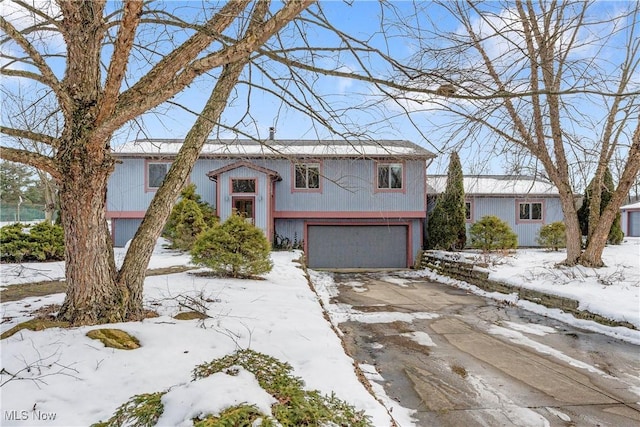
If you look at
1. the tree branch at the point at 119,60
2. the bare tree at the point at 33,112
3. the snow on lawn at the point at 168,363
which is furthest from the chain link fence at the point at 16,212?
the tree branch at the point at 119,60

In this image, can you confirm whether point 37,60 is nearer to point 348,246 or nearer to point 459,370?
point 459,370

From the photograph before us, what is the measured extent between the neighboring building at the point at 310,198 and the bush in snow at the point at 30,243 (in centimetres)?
592

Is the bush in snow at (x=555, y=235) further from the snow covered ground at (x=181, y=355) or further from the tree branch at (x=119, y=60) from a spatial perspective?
the tree branch at (x=119, y=60)

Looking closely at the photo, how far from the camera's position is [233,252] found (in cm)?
799

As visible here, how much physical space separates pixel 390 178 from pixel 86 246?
13835 millimetres

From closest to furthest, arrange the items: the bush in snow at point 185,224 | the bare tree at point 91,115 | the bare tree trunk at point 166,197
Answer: the bare tree at point 91,115 < the bare tree trunk at point 166,197 < the bush in snow at point 185,224

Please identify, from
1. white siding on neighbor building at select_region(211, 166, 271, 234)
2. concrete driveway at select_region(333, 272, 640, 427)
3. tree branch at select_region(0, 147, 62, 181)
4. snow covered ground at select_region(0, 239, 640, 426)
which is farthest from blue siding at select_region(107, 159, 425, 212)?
tree branch at select_region(0, 147, 62, 181)

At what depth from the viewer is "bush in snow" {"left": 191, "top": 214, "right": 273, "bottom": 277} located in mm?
7910

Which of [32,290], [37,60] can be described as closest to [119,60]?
[37,60]

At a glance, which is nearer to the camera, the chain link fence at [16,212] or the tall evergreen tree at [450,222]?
the tall evergreen tree at [450,222]

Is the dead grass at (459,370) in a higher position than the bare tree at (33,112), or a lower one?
lower

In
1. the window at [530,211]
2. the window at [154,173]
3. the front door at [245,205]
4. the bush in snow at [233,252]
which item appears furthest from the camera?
the window at [530,211]

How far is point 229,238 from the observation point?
7992 mm

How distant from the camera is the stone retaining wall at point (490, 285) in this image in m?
7.19
